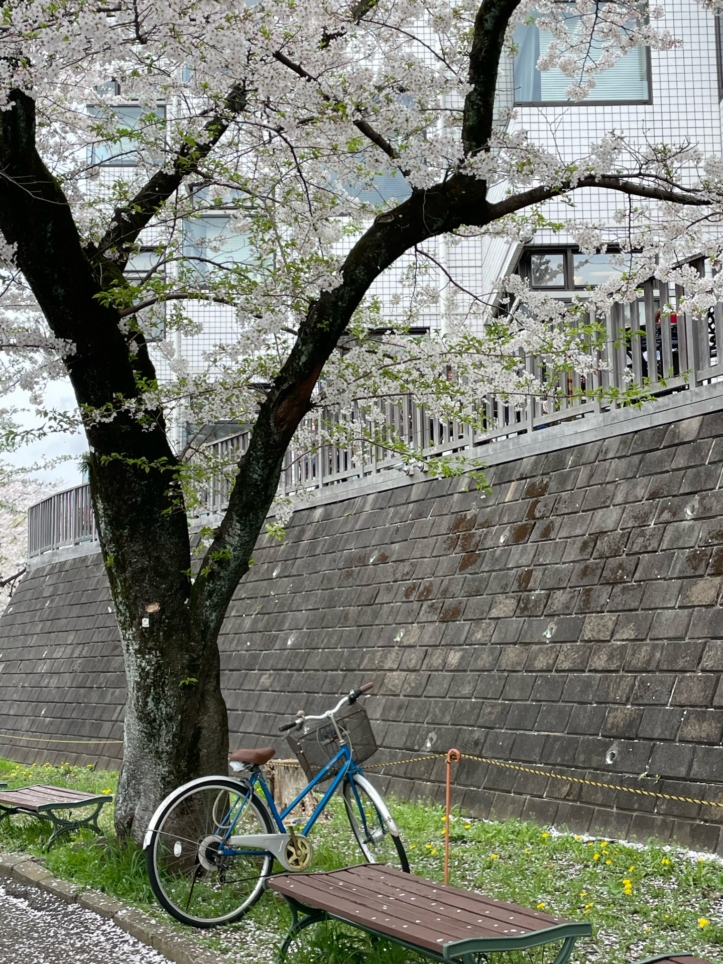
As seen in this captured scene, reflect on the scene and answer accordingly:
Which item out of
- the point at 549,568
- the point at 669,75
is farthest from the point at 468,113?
the point at 669,75

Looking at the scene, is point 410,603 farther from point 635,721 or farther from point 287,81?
point 287,81

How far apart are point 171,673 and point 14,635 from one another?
1507cm

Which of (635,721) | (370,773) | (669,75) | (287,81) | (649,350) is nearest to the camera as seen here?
(287,81)

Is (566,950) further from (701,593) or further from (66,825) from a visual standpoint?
(66,825)

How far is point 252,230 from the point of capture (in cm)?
775

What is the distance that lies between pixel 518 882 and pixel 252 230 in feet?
16.1

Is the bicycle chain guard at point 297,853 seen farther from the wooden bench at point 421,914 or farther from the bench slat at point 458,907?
the bench slat at point 458,907

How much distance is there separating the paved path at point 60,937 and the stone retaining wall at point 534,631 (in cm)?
343

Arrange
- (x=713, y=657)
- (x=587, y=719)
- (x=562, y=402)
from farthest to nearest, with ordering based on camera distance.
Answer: (x=562, y=402)
(x=587, y=719)
(x=713, y=657)

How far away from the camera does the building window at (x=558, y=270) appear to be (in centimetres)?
1438

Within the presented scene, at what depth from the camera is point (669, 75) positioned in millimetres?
13102

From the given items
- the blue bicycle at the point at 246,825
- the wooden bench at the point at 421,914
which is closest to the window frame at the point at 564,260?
the blue bicycle at the point at 246,825

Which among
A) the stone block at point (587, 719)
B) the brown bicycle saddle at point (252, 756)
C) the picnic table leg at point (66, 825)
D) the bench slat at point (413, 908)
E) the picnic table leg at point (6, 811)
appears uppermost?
the brown bicycle saddle at point (252, 756)

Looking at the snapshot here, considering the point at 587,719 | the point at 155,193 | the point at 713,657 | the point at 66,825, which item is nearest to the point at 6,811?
the point at 66,825
